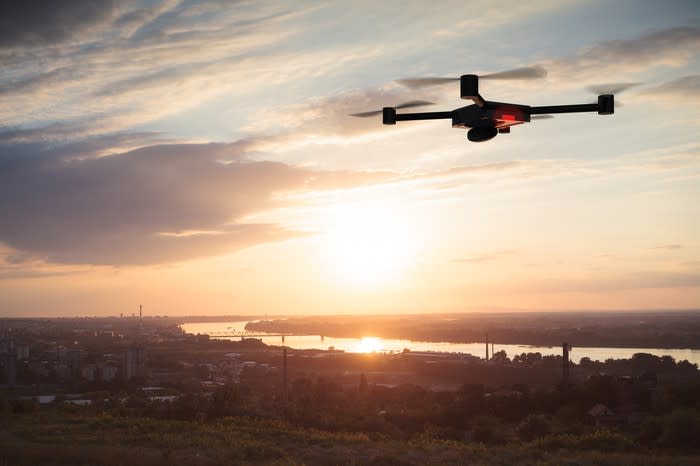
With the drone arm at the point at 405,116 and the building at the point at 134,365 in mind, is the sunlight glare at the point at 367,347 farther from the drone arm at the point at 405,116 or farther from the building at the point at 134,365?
the drone arm at the point at 405,116

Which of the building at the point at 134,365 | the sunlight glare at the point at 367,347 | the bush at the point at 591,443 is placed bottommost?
the sunlight glare at the point at 367,347

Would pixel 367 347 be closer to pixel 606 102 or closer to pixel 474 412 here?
pixel 474 412

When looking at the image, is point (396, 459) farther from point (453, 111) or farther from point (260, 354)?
point (260, 354)

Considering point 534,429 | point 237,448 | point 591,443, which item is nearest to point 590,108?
point 237,448

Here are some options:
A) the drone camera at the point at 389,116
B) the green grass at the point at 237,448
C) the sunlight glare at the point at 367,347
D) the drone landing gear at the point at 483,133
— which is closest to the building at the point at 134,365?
the green grass at the point at 237,448

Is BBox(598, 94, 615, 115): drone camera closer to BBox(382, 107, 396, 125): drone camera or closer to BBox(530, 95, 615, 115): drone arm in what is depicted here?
BBox(530, 95, 615, 115): drone arm

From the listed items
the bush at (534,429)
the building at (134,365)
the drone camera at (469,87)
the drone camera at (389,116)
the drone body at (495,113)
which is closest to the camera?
the drone camera at (469,87)

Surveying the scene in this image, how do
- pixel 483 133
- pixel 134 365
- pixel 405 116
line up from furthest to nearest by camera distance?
pixel 134 365
pixel 405 116
pixel 483 133
